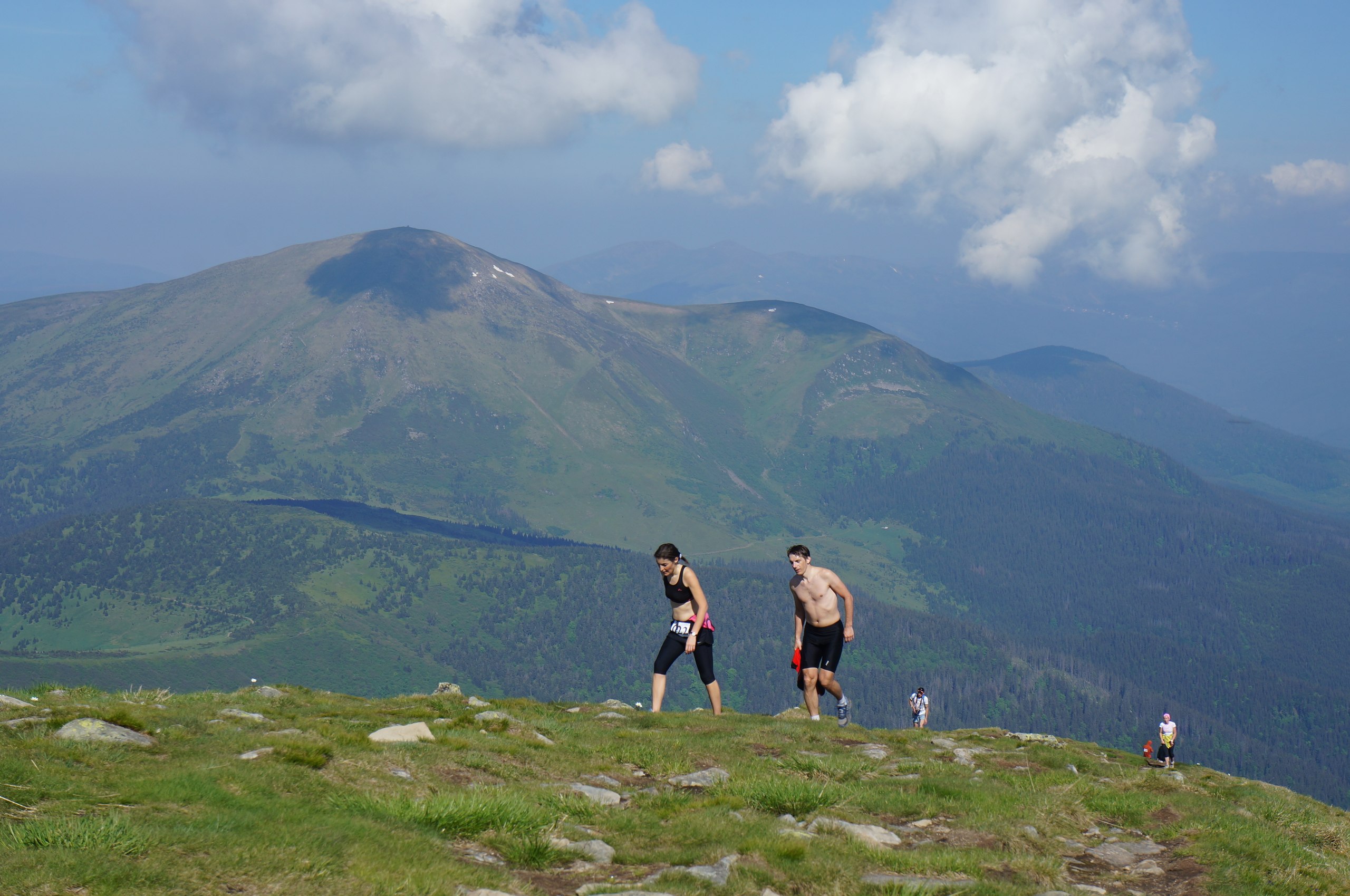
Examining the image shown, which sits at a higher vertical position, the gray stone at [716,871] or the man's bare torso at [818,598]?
the man's bare torso at [818,598]

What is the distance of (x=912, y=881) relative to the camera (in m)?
11.9

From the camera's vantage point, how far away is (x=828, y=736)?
2695cm

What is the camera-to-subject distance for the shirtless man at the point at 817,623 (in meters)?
27.2

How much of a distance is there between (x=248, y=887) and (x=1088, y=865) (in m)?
11.7

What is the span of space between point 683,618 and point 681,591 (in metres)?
0.89

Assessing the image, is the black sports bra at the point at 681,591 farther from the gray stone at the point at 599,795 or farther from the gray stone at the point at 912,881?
the gray stone at the point at 912,881

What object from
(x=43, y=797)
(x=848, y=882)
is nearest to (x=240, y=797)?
(x=43, y=797)

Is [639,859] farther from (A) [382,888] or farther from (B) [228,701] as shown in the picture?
(B) [228,701]

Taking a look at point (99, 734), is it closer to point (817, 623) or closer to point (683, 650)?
point (683, 650)

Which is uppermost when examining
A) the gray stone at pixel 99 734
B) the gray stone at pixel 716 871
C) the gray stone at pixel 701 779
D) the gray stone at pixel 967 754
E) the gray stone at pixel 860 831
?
the gray stone at pixel 716 871

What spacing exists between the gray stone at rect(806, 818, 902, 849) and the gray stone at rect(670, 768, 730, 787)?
334cm

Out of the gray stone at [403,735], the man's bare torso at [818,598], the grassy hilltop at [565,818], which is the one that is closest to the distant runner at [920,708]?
the man's bare torso at [818,598]

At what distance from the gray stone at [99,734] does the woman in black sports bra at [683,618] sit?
1286cm

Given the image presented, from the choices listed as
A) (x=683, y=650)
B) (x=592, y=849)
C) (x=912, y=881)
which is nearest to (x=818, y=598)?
(x=683, y=650)
